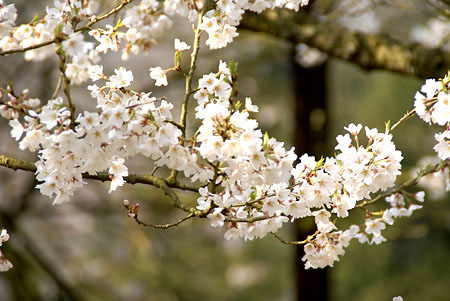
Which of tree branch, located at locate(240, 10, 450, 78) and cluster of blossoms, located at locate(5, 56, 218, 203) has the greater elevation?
tree branch, located at locate(240, 10, 450, 78)

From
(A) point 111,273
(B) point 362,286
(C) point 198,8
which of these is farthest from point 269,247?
(C) point 198,8

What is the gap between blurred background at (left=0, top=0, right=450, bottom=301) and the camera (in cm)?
389

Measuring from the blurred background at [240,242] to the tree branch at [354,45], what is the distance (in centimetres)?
17

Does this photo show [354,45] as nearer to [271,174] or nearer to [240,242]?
[271,174]

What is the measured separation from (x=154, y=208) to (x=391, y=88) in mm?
3120

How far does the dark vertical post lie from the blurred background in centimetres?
2

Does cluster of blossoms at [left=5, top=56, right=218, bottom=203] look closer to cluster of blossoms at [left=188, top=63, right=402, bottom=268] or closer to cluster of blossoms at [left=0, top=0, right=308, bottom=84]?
cluster of blossoms at [left=188, top=63, right=402, bottom=268]

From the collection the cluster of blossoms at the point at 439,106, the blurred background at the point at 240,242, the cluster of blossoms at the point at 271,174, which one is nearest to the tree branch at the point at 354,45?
the blurred background at the point at 240,242

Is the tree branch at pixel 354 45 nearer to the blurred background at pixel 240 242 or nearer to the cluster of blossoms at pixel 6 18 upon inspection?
the blurred background at pixel 240 242

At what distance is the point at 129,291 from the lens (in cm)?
649

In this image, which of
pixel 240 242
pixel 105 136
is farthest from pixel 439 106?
pixel 240 242

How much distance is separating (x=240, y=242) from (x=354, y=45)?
16.3ft

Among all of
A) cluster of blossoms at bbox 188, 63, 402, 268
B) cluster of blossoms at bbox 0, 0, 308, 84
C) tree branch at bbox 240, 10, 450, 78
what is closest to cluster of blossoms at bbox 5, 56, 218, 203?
cluster of blossoms at bbox 188, 63, 402, 268

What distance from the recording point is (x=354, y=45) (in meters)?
2.69
